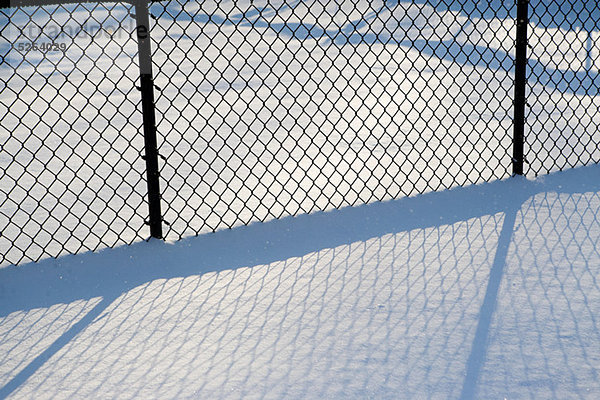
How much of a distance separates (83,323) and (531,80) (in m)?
5.39

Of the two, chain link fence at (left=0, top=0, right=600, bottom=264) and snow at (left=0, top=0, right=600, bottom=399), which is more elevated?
chain link fence at (left=0, top=0, right=600, bottom=264)

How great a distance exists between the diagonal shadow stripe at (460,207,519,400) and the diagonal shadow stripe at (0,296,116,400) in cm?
139

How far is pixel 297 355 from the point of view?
263 cm

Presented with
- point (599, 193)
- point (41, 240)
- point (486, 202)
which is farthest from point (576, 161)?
point (41, 240)

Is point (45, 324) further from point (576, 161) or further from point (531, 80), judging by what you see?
point (531, 80)

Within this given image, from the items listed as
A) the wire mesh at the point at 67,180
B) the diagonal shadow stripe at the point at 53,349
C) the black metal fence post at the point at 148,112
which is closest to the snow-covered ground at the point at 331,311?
the diagonal shadow stripe at the point at 53,349

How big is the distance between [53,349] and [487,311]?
63.1 inches

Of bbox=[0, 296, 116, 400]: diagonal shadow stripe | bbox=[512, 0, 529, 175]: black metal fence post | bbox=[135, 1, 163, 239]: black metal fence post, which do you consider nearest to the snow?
bbox=[0, 296, 116, 400]: diagonal shadow stripe

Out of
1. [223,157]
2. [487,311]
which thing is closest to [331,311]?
[487,311]

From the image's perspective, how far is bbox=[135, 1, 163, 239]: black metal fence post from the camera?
3.31m

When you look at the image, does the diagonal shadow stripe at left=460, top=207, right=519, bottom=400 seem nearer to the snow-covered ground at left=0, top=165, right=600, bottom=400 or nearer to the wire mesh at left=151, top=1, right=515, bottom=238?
the snow-covered ground at left=0, top=165, right=600, bottom=400

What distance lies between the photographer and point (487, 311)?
294cm

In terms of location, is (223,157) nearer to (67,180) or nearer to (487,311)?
(67,180)

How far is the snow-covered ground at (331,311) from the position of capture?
2473 mm
